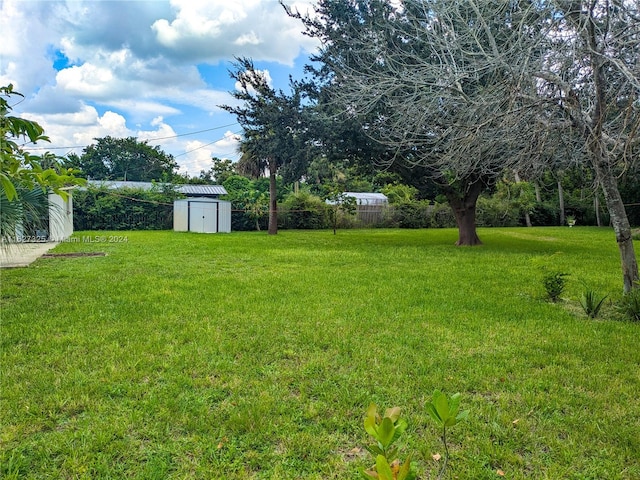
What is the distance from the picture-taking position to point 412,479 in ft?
2.76

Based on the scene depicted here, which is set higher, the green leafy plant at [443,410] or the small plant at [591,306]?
the green leafy plant at [443,410]

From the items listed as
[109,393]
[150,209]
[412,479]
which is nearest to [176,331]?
[109,393]

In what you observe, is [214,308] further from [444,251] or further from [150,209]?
[150,209]

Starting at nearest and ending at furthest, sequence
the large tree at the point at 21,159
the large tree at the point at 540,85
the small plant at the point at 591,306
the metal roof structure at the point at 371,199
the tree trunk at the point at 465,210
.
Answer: the large tree at the point at 21,159, the large tree at the point at 540,85, the small plant at the point at 591,306, the tree trunk at the point at 465,210, the metal roof structure at the point at 371,199

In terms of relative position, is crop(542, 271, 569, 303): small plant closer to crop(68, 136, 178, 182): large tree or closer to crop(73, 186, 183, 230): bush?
crop(73, 186, 183, 230): bush

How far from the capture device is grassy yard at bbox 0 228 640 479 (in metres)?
1.94

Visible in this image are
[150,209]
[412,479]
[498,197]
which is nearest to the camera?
[412,479]

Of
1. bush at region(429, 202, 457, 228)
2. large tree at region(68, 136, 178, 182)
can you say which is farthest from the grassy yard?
large tree at region(68, 136, 178, 182)

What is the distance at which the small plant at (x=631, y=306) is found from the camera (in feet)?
14.3

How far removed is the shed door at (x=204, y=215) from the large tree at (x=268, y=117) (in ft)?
18.5

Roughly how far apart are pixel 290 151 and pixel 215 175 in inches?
852

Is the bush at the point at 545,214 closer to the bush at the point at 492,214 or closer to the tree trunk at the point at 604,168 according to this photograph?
the bush at the point at 492,214

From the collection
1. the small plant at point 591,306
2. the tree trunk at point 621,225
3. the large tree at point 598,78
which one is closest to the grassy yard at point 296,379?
the small plant at point 591,306

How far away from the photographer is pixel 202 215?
708 inches
